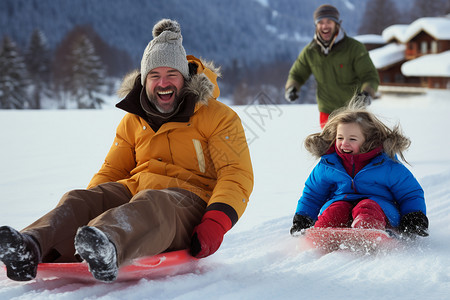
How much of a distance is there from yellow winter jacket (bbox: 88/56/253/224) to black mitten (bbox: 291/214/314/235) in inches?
15.5

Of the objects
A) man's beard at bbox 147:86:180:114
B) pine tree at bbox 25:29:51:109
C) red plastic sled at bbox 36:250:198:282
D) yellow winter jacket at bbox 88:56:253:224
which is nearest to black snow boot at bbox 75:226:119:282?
red plastic sled at bbox 36:250:198:282

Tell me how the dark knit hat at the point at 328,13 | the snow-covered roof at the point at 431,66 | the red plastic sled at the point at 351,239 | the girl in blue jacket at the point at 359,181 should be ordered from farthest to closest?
the snow-covered roof at the point at 431,66, the dark knit hat at the point at 328,13, the girl in blue jacket at the point at 359,181, the red plastic sled at the point at 351,239

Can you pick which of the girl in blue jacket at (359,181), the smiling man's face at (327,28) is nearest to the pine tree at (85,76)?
the smiling man's face at (327,28)

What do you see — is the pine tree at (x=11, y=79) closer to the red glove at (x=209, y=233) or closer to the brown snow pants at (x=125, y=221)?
the brown snow pants at (x=125, y=221)

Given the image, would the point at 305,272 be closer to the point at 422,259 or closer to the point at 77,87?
the point at 422,259

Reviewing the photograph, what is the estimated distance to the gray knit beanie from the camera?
224 centimetres

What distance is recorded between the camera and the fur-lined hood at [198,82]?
219 centimetres

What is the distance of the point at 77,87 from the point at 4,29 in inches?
750

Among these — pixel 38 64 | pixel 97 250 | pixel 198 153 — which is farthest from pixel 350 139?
pixel 38 64

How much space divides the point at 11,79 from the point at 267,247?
32706 mm

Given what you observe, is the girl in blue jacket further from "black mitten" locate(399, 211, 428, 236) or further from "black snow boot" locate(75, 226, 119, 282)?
"black snow boot" locate(75, 226, 119, 282)

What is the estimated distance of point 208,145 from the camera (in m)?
2.20

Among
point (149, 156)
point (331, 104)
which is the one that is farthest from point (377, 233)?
point (331, 104)

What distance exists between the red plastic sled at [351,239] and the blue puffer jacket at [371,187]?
22 cm
